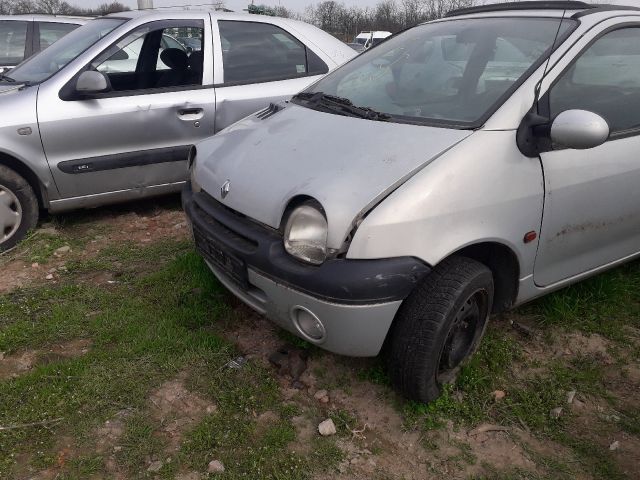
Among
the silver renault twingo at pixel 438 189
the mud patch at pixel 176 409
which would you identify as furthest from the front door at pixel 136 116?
the mud patch at pixel 176 409

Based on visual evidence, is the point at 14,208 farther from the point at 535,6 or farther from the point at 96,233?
the point at 535,6

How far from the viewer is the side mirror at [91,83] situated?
3.82 meters

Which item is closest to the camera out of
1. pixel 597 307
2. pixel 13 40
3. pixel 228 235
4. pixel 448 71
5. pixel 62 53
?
pixel 228 235

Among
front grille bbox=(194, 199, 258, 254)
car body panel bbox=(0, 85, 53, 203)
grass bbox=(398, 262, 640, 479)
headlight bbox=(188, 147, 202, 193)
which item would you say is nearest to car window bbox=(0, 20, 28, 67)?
car body panel bbox=(0, 85, 53, 203)

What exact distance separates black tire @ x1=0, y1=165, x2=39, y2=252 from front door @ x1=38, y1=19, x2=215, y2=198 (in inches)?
8.8

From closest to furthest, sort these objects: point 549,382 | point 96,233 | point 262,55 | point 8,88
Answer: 1. point 549,382
2. point 8,88
3. point 96,233
4. point 262,55

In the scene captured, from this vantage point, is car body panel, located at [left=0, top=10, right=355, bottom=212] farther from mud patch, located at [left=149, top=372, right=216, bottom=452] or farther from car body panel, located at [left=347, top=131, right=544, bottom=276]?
car body panel, located at [left=347, top=131, right=544, bottom=276]

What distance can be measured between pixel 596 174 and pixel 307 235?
1458 mm

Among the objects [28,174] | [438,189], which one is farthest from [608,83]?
[28,174]

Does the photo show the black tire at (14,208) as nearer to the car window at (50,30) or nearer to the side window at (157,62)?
the side window at (157,62)

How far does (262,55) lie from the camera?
4.68 metres

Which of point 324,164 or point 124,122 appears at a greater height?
point 324,164

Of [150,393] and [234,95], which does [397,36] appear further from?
[150,393]

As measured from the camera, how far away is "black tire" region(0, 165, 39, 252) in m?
3.76
